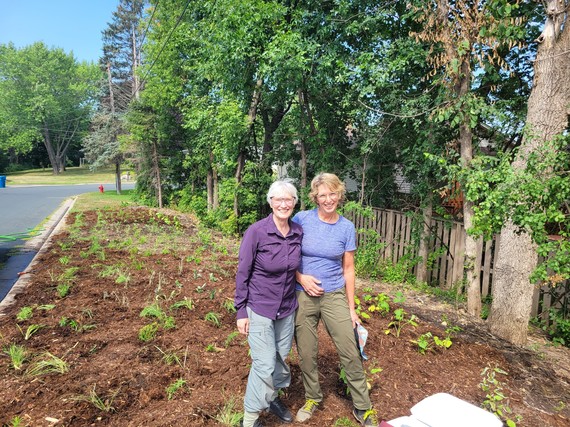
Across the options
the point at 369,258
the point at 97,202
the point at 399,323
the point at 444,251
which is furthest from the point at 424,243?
the point at 97,202

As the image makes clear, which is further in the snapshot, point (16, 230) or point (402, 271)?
Result: point (16, 230)

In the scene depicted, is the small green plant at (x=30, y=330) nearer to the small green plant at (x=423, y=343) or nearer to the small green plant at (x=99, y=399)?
the small green plant at (x=99, y=399)

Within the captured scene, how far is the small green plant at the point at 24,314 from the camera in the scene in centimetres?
437

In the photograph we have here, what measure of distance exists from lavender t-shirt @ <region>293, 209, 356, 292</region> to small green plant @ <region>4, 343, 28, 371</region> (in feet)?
8.15

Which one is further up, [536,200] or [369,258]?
[536,200]

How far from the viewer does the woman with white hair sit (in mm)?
2566

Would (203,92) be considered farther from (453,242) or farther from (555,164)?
(555,164)

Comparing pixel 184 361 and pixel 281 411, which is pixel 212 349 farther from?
pixel 281 411

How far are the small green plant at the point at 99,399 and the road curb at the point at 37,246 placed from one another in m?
2.53

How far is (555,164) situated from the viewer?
3713 mm

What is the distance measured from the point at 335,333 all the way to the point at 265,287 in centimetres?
60

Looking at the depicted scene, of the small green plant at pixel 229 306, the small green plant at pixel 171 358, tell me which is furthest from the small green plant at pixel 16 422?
the small green plant at pixel 229 306

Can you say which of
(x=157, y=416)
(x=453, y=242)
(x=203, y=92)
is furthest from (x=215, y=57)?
(x=157, y=416)

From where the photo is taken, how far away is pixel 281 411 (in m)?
2.82
